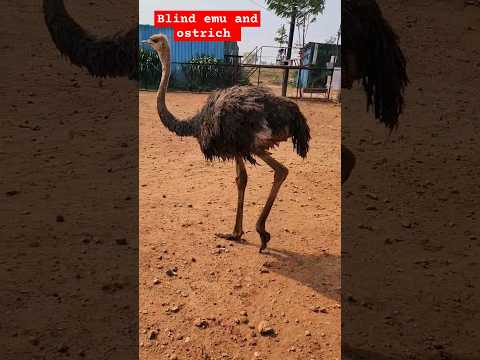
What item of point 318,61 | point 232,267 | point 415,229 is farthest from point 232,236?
point 318,61

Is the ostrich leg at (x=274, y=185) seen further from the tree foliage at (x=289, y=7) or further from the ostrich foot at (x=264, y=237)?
the tree foliage at (x=289, y=7)

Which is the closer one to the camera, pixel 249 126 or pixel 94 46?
pixel 249 126

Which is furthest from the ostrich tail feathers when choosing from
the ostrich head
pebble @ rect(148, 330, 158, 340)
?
pebble @ rect(148, 330, 158, 340)

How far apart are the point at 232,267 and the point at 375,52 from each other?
191 cm

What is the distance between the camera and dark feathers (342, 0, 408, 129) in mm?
2990

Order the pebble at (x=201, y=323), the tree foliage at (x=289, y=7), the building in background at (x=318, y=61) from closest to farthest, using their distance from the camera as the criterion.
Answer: the pebble at (x=201, y=323)
the tree foliage at (x=289, y=7)
the building in background at (x=318, y=61)

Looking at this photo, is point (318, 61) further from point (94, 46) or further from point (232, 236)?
point (232, 236)

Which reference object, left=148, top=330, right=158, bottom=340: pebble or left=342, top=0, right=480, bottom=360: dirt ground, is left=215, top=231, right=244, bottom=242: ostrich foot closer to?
left=342, top=0, right=480, bottom=360: dirt ground

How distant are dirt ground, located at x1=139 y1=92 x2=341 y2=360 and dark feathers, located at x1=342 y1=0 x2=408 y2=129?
1080mm

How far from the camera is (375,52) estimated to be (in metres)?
3.09

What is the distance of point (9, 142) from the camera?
461cm

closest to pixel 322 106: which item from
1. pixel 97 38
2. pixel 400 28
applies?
pixel 400 28

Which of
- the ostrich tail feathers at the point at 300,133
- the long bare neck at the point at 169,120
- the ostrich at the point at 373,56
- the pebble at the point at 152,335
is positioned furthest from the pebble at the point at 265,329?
the ostrich at the point at 373,56

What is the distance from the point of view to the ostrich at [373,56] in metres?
2.99
